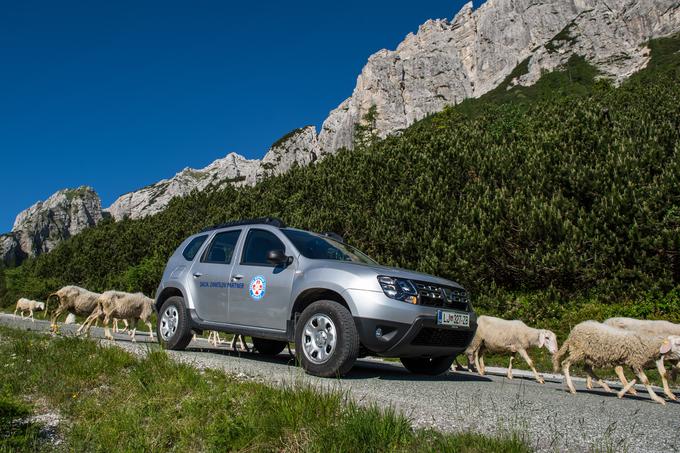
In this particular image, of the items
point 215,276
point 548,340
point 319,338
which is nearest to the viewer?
point 319,338

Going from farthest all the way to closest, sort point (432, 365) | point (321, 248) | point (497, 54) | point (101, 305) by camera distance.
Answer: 1. point (497, 54)
2. point (101, 305)
3. point (432, 365)
4. point (321, 248)

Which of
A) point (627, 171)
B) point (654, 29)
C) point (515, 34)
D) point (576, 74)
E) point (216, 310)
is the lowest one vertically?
point (216, 310)

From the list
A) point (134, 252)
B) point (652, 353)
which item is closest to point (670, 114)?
point (652, 353)

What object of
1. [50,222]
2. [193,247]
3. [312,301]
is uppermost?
[50,222]

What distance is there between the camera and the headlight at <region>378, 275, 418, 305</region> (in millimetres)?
6555

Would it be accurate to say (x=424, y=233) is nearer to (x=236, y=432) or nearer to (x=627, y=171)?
(x=627, y=171)

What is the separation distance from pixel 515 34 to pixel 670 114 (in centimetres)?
17544

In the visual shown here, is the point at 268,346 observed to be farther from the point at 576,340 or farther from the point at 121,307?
the point at 121,307

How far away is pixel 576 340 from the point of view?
8.42 m

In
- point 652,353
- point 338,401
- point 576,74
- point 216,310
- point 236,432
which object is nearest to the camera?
point 236,432

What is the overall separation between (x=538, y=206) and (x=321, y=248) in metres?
14.7

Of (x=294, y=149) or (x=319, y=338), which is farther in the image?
(x=294, y=149)

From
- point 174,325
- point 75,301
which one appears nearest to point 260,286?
point 174,325

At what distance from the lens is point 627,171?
19.5 meters
